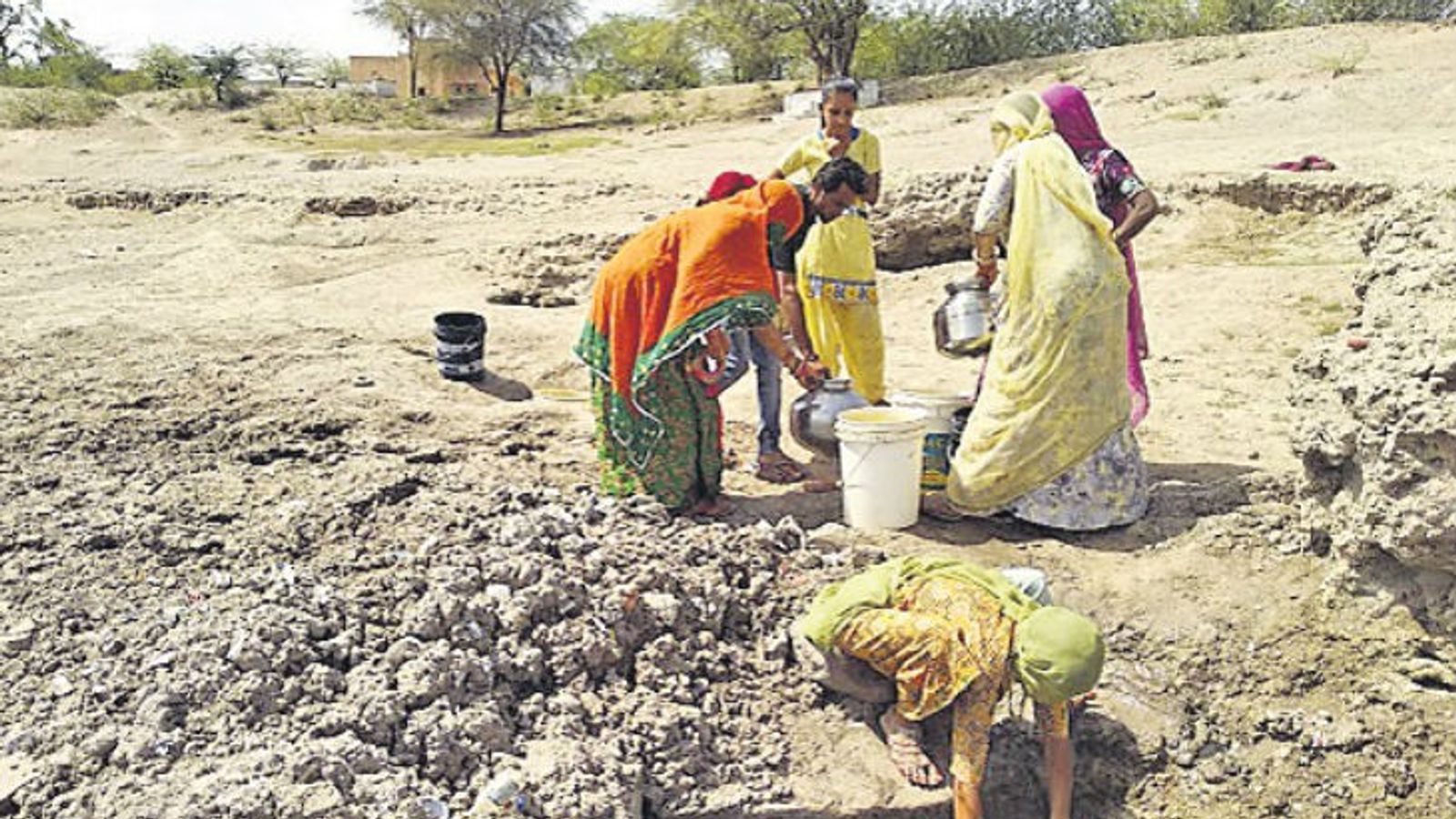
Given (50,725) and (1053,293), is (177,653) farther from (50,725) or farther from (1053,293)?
(1053,293)

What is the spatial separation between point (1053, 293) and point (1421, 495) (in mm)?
1206

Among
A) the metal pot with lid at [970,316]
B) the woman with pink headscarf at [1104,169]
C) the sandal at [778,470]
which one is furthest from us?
the sandal at [778,470]

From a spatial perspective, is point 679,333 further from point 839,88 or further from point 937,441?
point 839,88

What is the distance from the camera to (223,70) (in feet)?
102

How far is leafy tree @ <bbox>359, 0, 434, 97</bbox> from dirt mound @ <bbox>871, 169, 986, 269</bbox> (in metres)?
26.1

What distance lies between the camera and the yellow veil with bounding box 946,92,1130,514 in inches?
151

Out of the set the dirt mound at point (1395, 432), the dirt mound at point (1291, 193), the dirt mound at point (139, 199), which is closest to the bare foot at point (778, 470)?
the dirt mound at point (1395, 432)

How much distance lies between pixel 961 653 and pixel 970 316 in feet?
5.71

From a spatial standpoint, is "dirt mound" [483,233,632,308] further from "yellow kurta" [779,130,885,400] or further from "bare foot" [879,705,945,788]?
"bare foot" [879,705,945,788]

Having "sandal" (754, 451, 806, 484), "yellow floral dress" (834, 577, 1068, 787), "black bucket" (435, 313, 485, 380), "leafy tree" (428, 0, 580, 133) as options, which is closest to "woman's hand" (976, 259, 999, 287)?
"sandal" (754, 451, 806, 484)

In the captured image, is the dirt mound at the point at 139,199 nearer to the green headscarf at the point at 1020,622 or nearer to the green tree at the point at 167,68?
the green headscarf at the point at 1020,622

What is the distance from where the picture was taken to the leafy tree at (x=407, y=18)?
31895 mm

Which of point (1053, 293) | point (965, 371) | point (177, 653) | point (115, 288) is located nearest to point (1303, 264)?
point (965, 371)

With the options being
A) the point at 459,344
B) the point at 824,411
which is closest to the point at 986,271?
the point at 824,411
